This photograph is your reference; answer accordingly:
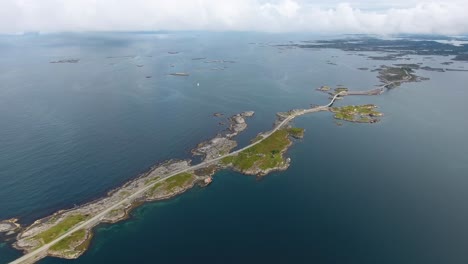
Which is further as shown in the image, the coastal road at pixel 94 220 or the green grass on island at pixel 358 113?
the green grass on island at pixel 358 113

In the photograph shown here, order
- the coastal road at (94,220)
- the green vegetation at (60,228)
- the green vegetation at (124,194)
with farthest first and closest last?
the green vegetation at (124,194), the green vegetation at (60,228), the coastal road at (94,220)

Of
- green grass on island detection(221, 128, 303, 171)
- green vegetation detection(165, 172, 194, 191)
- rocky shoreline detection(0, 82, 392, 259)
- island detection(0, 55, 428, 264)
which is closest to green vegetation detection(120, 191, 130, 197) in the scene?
rocky shoreline detection(0, 82, 392, 259)

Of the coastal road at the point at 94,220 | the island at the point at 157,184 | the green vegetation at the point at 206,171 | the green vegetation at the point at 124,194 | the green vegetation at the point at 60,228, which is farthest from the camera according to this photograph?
the green vegetation at the point at 206,171

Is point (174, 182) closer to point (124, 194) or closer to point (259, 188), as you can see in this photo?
point (124, 194)

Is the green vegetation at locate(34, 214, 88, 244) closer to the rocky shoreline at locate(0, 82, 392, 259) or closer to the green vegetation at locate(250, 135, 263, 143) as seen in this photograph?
the rocky shoreline at locate(0, 82, 392, 259)

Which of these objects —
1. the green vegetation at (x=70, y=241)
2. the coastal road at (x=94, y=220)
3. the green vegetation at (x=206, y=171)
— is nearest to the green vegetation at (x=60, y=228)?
the coastal road at (x=94, y=220)

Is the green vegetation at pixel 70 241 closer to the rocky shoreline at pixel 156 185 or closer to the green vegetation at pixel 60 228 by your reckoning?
the rocky shoreline at pixel 156 185

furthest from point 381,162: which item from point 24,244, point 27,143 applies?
point 27,143
